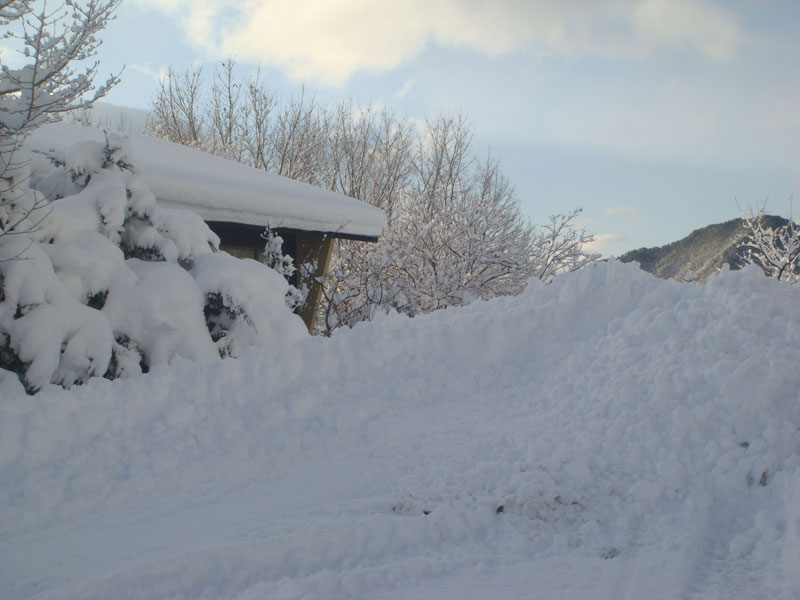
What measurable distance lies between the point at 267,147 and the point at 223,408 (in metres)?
22.0

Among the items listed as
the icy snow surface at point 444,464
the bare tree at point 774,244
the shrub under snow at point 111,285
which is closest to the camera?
the icy snow surface at point 444,464

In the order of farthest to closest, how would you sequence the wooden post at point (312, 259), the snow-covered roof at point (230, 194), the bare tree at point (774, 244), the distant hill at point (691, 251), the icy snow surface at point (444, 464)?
the distant hill at point (691, 251) → the bare tree at point (774, 244) → the wooden post at point (312, 259) → the snow-covered roof at point (230, 194) → the icy snow surface at point (444, 464)

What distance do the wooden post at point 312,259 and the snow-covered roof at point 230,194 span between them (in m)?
0.42

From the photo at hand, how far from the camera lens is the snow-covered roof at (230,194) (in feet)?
22.5

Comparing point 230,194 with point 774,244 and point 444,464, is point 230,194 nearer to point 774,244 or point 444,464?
point 444,464

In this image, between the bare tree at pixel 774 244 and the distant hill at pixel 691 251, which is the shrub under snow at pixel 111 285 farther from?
the distant hill at pixel 691 251

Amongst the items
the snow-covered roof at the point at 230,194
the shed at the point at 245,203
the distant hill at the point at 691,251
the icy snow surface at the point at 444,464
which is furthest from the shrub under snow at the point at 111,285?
the distant hill at the point at 691,251

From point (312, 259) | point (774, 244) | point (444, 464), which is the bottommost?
point (444, 464)

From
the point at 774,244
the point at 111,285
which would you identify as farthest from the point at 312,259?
the point at 774,244

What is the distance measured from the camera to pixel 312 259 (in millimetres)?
8867

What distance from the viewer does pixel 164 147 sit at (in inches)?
375

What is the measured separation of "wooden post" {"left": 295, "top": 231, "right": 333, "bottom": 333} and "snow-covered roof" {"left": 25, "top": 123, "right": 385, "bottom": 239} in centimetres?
42

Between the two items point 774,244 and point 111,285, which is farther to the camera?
point 774,244

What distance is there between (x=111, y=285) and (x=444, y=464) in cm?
295
